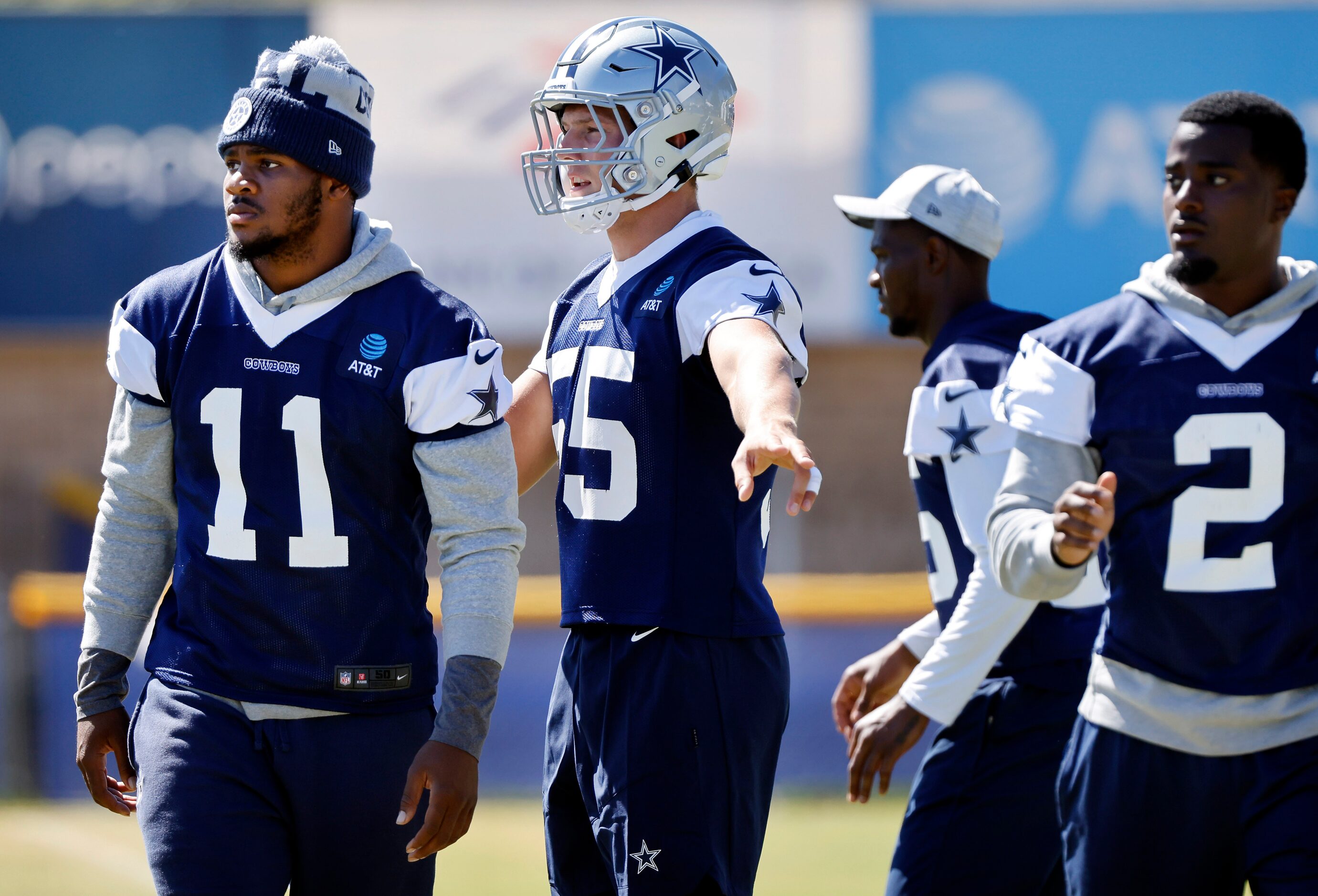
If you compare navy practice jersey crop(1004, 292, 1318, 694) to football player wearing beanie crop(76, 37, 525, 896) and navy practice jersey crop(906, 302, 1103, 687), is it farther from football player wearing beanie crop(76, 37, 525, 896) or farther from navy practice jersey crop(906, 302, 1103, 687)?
football player wearing beanie crop(76, 37, 525, 896)

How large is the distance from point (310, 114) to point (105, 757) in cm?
137

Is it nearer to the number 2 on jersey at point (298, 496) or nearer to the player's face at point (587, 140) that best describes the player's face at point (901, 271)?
the player's face at point (587, 140)

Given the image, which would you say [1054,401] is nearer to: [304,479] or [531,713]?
[304,479]

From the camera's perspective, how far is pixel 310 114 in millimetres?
3271

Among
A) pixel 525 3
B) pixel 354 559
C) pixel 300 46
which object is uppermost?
pixel 525 3

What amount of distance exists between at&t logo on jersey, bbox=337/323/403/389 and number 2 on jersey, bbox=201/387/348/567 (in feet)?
0.33

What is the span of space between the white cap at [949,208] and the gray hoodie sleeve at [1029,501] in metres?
1.28

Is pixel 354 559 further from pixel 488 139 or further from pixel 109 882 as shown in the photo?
pixel 488 139

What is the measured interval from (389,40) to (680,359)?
1170cm

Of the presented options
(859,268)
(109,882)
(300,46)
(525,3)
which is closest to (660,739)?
(300,46)

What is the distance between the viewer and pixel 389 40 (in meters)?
14.2

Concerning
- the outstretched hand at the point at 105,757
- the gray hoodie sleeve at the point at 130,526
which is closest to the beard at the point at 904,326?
the gray hoodie sleeve at the point at 130,526

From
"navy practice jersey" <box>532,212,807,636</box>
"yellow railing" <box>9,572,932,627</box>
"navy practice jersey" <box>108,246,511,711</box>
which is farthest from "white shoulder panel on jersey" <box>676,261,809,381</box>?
"yellow railing" <box>9,572,932,627</box>

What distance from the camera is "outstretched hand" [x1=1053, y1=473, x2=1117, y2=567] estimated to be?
2.67 metres
